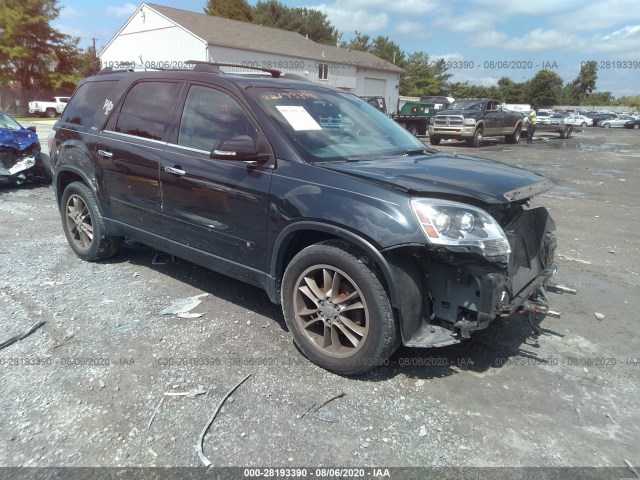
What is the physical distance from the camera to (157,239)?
4.24 meters

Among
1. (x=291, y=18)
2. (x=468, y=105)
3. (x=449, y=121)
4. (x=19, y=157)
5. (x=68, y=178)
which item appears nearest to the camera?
(x=68, y=178)

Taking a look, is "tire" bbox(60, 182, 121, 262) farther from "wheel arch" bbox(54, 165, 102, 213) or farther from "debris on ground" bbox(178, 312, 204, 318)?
"debris on ground" bbox(178, 312, 204, 318)

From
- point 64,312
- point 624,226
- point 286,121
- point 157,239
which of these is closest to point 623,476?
point 286,121

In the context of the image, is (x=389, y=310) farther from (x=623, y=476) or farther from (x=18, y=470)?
(x=18, y=470)

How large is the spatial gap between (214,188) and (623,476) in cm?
305

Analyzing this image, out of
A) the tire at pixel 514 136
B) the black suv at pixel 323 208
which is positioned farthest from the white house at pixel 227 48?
the black suv at pixel 323 208

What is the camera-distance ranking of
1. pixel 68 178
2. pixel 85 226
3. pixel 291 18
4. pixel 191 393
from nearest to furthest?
pixel 191 393 < pixel 85 226 < pixel 68 178 < pixel 291 18

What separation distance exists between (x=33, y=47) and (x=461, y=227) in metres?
49.8

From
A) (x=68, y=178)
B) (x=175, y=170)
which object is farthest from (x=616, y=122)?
(x=175, y=170)

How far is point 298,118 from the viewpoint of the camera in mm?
3545

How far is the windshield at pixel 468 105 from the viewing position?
20.8 m

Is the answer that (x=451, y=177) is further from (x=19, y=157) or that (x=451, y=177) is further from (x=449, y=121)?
(x=449, y=121)

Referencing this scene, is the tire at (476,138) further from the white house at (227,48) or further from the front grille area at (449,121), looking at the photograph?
the white house at (227,48)

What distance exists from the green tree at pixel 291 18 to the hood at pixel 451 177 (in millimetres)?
63472
